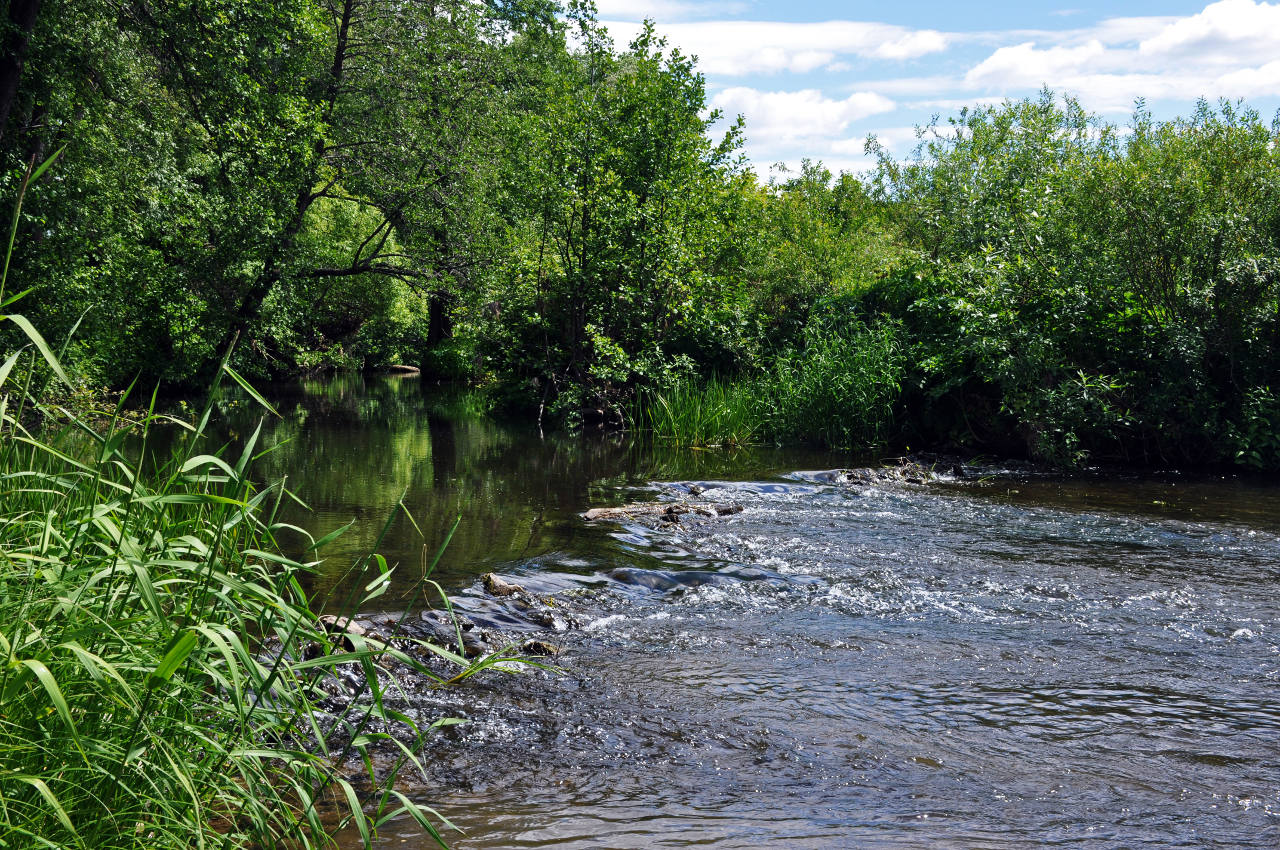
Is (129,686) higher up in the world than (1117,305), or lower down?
lower down

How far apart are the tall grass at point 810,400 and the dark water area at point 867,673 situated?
13.4 feet

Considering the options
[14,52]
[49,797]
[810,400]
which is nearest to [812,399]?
[810,400]

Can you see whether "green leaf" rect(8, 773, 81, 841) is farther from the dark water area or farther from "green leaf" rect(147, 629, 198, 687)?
the dark water area

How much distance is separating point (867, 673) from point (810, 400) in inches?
411

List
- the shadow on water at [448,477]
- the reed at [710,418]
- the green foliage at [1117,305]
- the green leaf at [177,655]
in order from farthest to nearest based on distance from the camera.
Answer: the reed at [710,418], the green foliage at [1117,305], the shadow on water at [448,477], the green leaf at [177,655]

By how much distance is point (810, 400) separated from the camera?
15.6m

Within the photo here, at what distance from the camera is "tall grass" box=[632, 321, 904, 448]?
49.7 feet

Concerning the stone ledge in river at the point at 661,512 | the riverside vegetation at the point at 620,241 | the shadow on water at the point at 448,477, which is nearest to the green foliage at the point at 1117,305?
the riverside vegetation at the point at 620,241

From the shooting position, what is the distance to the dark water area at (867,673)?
380 centimetres

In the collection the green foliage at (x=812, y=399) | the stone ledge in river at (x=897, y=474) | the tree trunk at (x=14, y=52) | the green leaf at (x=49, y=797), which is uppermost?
the tree trunk at (x=14, y=52)

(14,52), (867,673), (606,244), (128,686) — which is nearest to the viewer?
(128,686)

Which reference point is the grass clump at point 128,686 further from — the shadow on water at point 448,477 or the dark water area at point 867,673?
the shadow on water at point 448,477

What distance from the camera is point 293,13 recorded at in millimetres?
13992

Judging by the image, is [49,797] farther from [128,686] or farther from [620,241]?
[620,241]
